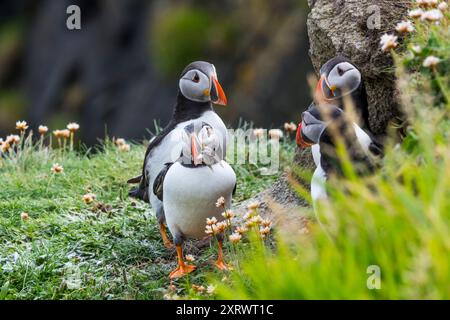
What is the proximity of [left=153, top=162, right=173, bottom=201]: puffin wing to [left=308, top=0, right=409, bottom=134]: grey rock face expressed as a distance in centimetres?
146

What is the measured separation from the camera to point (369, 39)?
6164 mm

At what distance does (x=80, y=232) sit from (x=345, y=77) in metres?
2.28

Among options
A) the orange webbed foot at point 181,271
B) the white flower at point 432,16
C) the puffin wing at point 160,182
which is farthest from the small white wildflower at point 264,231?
the white flower at point 432,16

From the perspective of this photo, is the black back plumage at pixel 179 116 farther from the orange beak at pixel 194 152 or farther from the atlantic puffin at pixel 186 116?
the orange beak at pixel 194 152

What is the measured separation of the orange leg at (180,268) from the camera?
5.73m

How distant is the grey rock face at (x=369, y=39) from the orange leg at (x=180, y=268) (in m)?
1.59

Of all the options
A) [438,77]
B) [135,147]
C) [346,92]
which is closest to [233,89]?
[135,147]

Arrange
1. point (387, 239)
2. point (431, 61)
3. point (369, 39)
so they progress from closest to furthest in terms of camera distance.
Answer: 1. point (387, 239)
2. point (431, 61)
3. point (369, 39)

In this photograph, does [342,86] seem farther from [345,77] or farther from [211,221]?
[211,221]

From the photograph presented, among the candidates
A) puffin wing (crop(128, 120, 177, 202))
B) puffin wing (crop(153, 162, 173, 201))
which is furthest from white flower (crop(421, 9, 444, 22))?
puffin wing (crop(128, 120, 177, 202))

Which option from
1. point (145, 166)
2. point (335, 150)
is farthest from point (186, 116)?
point (335, 150)

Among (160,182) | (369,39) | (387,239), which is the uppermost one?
(369,39)
